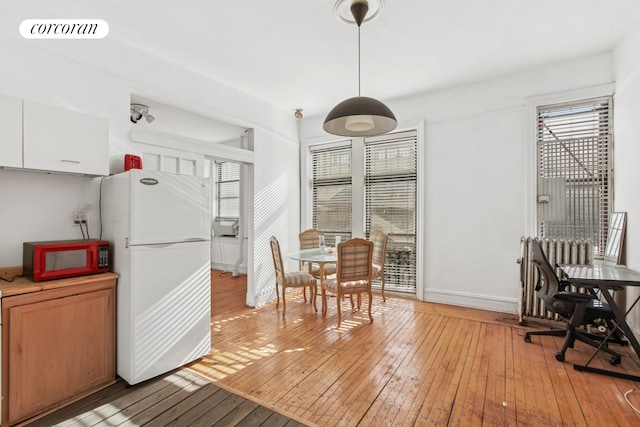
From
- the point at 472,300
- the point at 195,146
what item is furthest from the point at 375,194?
the point at 195,146

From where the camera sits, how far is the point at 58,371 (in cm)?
211

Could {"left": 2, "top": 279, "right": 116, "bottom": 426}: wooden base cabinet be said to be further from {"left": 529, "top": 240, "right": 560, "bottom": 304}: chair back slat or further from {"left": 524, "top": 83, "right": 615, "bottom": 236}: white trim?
{"left": 524, "top": 83, "right": 615, "bottom": 236}: white trim

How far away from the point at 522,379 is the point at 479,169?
8.61ft

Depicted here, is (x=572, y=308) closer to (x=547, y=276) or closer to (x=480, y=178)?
(x=547, y=276)

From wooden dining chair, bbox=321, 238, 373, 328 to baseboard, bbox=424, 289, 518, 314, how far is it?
1.33 m

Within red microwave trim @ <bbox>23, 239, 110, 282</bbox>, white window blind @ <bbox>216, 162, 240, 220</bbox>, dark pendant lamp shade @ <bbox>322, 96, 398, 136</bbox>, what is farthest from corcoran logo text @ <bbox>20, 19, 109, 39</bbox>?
white window blind @ <bbox>216, 162, 240, 220</bbox>

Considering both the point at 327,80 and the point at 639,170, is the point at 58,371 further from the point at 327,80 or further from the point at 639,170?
the point at 639,170

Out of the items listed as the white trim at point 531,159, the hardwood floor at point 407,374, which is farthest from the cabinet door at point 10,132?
the white trim at point 531,159

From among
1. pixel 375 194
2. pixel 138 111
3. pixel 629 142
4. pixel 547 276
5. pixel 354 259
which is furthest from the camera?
pixel 375 194

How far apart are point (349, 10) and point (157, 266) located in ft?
8.90

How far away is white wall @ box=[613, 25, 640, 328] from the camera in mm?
2783

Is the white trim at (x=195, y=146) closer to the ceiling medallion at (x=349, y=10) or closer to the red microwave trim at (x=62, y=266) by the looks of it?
the red microwave trim at (x=62, y=266)

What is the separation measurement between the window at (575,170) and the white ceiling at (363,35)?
0.68 meters

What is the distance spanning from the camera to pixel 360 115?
2.48 m
